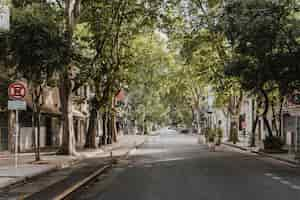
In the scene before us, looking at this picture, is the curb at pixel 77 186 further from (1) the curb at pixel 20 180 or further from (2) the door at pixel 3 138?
(2) the door at pixel 3 138

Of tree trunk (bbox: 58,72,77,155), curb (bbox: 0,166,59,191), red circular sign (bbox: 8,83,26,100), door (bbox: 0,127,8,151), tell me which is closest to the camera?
curb (bbox: 0,166,59,191)

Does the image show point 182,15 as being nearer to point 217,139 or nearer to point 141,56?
point 141,56

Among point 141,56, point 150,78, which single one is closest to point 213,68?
point 141,56

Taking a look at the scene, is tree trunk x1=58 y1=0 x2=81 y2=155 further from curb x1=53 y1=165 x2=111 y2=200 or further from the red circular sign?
the red circular sign

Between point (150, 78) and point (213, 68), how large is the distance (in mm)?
13439

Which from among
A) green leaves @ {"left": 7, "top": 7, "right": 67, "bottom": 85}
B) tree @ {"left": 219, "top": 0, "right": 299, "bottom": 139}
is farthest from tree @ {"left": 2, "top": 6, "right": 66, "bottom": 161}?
tree @ {"left": 219, "top": 0, "right": 299, "bottom": 139}

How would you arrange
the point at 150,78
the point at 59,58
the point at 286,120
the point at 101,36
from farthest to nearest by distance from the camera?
the point at 150,78
the point at 286,120
the point at 101,36
the point at 59,58

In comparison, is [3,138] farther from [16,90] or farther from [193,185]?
[193,185]

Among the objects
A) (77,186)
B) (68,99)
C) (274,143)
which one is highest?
(68,99)

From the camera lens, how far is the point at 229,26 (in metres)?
25.8

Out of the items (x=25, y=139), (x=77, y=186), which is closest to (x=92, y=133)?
(x=25, y=139)

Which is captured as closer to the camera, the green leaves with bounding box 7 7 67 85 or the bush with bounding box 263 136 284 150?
the green leaves with bounding box 7 7 67 85

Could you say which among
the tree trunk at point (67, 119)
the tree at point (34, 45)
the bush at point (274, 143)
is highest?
the tree at point (34, 45)

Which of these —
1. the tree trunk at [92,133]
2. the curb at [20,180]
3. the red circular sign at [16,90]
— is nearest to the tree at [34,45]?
the red circular sign at [16,90]
